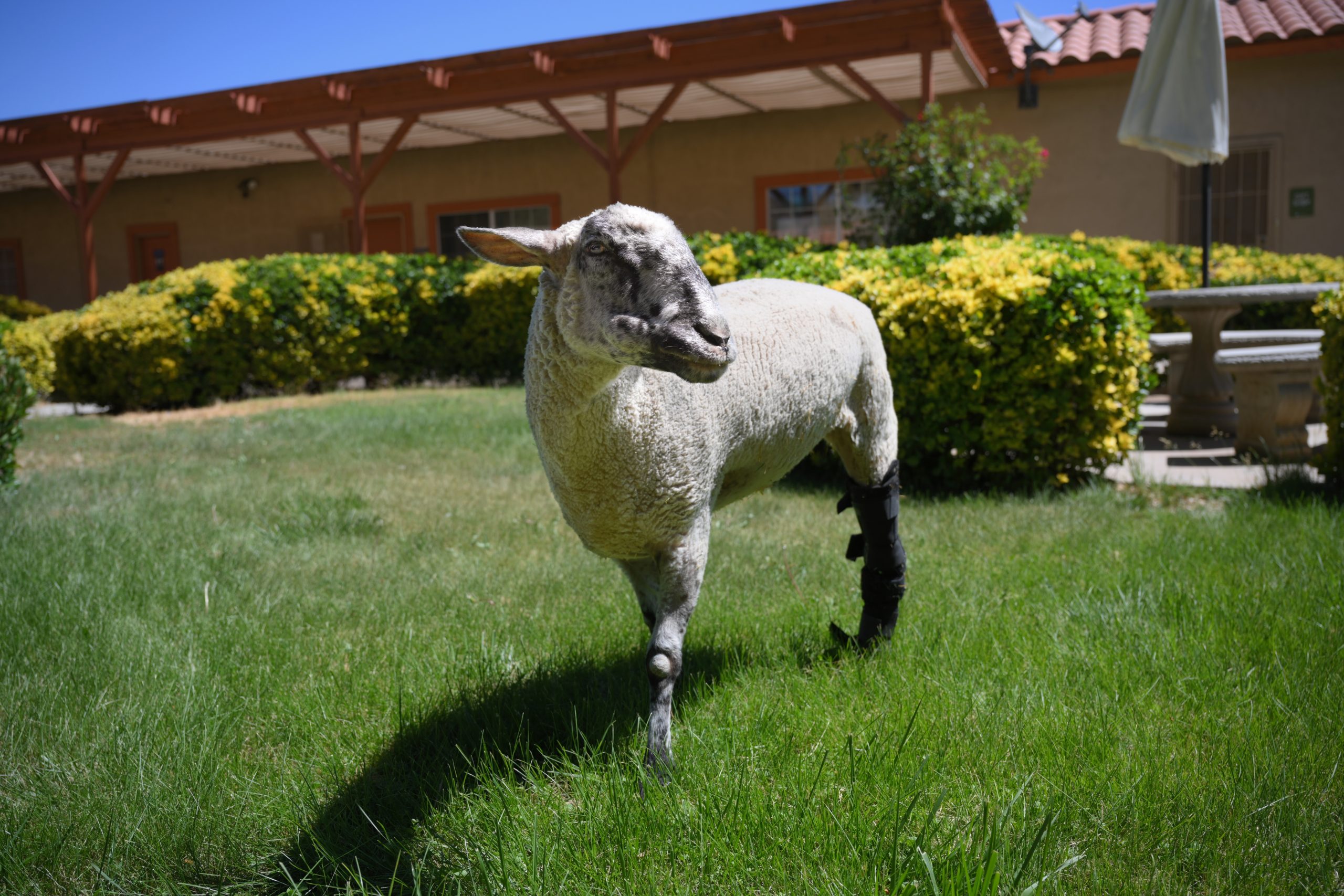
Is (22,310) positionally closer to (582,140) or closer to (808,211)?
(582,140)

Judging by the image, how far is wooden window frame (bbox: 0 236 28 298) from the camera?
2053 cm

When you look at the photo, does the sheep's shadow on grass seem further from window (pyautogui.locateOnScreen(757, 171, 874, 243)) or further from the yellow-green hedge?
window (pyautogui.locateOnScreen(757, 171, 874, 243))

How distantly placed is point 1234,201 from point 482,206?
40.3 feet

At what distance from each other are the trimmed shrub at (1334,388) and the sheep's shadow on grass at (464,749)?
4.05 m

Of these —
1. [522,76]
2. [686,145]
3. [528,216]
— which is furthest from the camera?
[528,216]

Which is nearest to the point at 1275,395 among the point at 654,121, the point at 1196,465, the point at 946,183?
the point at 1196,465

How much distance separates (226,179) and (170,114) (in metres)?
4.01

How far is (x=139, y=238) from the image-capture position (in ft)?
65.7

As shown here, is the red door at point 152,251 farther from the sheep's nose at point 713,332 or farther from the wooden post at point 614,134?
the sheep's nose at point 713,332

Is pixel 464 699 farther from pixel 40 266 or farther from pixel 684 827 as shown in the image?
pixel 40 266

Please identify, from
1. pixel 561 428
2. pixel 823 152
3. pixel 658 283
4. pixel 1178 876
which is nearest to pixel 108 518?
pixel 561 428

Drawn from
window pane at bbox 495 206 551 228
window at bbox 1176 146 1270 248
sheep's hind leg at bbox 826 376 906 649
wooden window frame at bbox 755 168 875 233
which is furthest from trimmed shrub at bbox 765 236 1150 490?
window pane at bbox 495 206 551 228

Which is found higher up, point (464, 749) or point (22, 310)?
point (22, 310)

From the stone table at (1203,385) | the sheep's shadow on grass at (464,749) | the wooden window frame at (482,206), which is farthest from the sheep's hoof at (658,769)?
the wooden window frame at (482,206)
